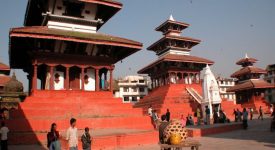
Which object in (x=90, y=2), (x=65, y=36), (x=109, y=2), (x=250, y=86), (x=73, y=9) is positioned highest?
(x=109, y=2)

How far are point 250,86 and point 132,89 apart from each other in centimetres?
3798

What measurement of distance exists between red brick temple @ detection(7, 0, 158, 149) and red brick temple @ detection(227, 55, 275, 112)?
2599 cm

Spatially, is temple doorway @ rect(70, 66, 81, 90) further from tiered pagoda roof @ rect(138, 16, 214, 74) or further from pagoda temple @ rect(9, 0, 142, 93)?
tiered pagoda roof @ rect(138, 16, 214, 74)

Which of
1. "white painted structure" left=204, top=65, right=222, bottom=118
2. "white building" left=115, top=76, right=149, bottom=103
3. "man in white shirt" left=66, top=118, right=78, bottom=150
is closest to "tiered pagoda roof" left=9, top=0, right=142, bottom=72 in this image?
"white painted structure" left=204, top=65, right=222, bottom=118

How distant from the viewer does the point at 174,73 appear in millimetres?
36219

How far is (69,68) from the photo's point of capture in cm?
2022

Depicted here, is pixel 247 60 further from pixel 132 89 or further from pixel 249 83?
pixel 132 89

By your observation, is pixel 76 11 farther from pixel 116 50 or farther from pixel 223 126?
pixel 223 126

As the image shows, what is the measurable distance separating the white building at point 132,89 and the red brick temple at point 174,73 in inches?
1218

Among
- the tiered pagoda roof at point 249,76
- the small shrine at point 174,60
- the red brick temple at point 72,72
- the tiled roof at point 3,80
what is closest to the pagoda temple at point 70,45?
the red brick temple at point 72,72

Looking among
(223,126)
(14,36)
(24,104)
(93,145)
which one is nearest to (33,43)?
(14,36)

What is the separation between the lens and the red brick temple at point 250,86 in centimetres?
4106

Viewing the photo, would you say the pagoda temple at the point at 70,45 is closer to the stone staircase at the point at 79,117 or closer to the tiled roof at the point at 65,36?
the tiled roof at the point at 65,36

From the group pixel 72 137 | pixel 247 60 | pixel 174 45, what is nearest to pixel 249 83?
pixel 247 60
